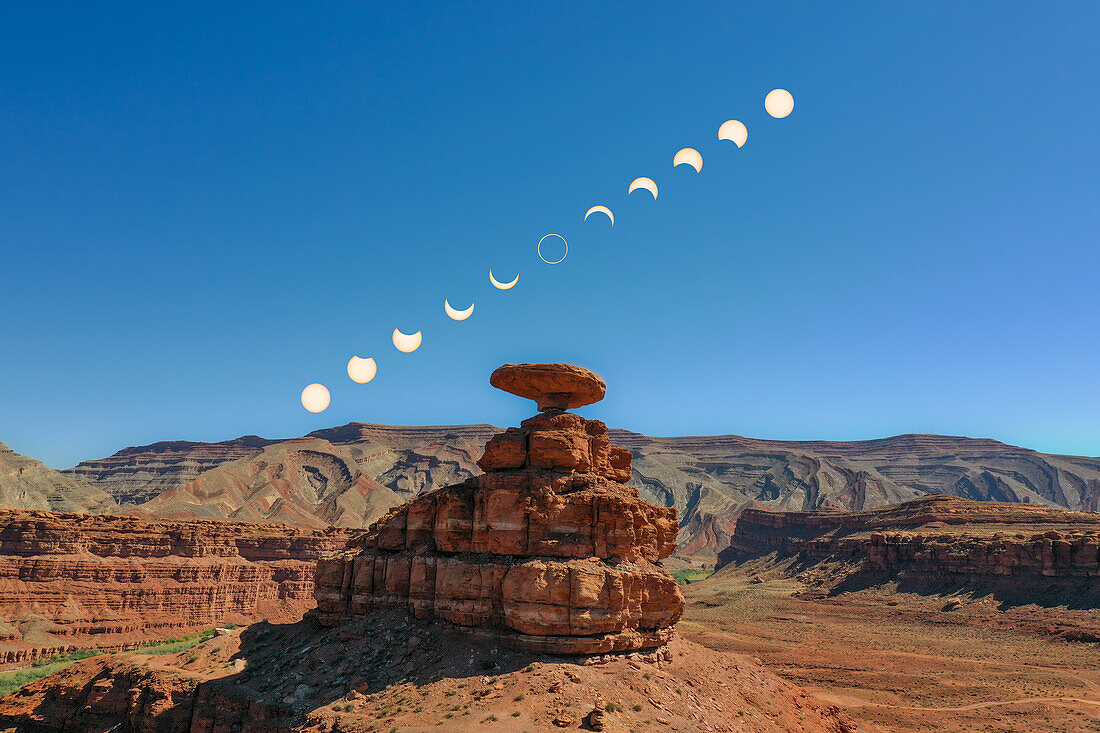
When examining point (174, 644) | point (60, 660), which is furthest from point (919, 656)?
point (60, 660)

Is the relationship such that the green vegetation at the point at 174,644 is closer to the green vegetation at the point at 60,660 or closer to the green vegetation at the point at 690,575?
the green vegetation at the point at 60,660

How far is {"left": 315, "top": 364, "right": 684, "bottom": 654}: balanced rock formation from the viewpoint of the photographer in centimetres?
2388

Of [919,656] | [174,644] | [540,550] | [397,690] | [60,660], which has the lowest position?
[60,660]

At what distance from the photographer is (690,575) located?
134 meters

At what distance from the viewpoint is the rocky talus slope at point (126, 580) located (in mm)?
53688

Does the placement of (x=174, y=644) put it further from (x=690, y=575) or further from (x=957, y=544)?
(x=690, y=575)

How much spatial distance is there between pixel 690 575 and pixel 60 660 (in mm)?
109311

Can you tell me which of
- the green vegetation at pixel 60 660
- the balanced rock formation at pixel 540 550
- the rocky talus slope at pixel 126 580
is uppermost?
the balanced rock formation at pixel 540 550

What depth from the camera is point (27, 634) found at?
167 feet

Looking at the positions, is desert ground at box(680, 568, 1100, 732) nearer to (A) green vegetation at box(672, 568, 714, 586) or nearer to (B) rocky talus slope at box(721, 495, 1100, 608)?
(B) rocky talus slope at box(721, 495, 1100, 608)

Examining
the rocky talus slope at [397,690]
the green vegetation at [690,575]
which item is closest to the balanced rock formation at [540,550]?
the rocky talus slope at [397,690]

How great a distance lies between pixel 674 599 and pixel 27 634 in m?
53.5

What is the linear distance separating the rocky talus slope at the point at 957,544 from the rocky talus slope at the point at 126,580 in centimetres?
7159

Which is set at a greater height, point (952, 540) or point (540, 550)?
point (540, 550)
